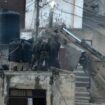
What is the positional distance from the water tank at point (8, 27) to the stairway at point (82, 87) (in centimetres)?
494

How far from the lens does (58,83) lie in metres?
Result: 25.5

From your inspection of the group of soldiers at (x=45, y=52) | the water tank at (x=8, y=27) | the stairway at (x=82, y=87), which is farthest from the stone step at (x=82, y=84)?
the water tank at (x=8, y=27)

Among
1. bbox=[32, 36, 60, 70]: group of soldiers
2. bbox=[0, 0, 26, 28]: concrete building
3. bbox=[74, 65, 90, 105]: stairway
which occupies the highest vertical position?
bbox=[0, 0, 26, 28]: concrete building

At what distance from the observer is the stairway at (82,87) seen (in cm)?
2772

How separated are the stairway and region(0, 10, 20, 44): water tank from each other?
16.2 ft

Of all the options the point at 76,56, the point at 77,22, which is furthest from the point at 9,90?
the point at 77,22

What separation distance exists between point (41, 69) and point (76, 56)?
194 centimetres

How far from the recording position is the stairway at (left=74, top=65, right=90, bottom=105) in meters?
27.7

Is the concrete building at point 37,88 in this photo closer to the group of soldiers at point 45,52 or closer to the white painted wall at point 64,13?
the group of soldiers at point 45,52

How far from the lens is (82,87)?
29.1 meters

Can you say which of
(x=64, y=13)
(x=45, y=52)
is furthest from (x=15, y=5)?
(x=45, y=52)

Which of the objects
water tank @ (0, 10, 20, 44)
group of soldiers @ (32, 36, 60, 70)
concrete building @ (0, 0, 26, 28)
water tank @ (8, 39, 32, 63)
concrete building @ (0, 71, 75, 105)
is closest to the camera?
concrete building @ (0, 71, 75, 105)

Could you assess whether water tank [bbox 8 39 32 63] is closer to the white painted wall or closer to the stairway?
the stairway

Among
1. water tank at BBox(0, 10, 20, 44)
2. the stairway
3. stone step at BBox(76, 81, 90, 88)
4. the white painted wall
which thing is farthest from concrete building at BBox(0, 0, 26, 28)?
stone step at BBox(76, 81, 90, 88)
